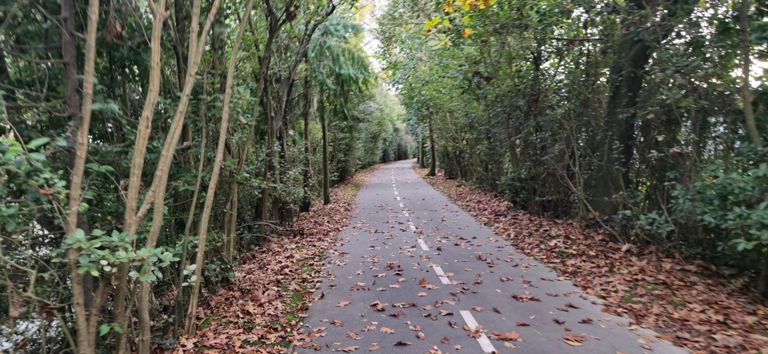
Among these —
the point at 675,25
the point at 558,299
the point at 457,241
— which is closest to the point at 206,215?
the point at 558,299

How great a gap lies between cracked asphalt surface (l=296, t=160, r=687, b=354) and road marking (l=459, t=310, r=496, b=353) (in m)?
0.01

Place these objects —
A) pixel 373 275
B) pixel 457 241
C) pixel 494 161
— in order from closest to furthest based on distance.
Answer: pixel 373 275 → pixel 457 241 → pixel 494 161

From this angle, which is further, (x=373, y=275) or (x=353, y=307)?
(x=373, y=275)

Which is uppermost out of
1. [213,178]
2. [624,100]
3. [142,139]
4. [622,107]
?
[624,100]

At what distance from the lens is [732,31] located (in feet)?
23.7

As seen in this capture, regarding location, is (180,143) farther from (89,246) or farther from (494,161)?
(494,161)

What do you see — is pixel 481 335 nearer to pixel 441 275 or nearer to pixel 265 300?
pixel 441 275

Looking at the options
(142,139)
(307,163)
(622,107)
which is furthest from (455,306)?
(307,163)

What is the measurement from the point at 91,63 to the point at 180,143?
256 centimetres

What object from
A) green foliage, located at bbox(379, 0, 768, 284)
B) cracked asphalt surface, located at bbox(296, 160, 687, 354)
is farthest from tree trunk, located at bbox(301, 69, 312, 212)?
cracked asphalt surface, located at bbox(296, 160, 687, 354)

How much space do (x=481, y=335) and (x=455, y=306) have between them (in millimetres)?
1173

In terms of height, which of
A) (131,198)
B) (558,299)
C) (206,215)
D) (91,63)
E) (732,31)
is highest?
(732,31)

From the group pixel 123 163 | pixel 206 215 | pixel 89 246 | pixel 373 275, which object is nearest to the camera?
pixel 89 246

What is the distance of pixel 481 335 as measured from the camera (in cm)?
591
